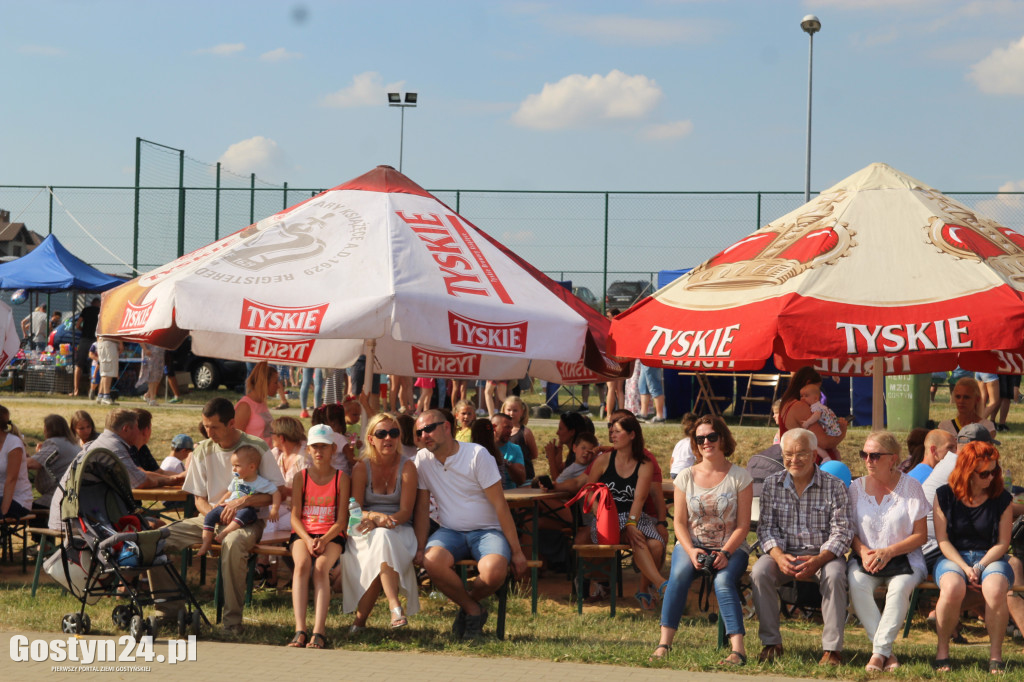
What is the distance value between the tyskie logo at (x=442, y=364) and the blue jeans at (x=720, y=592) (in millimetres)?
3658

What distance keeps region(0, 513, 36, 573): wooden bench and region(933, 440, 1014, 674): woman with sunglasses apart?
6.72 metres

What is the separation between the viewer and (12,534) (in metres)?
9.43

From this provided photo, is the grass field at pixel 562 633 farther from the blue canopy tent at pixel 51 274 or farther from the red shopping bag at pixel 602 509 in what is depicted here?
the blue canopy tent at pixel 51 274

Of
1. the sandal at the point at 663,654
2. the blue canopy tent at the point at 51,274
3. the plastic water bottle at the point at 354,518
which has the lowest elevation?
the sandal at the point at 663,654

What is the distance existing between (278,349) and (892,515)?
5.37 metres

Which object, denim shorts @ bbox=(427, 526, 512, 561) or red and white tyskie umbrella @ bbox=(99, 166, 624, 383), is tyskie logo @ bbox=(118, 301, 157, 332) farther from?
denim shorts @ bbox=(427, 526, 512, 561)

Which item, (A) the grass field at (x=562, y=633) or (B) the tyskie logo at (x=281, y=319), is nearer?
(A) the grass field at (x=562, y=633)

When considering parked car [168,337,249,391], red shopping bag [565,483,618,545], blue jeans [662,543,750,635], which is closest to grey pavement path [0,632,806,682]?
blue jeans [662,543,750,635]

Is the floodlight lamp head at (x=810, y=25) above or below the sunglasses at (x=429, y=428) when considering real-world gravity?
above

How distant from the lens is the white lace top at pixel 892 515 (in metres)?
6.71

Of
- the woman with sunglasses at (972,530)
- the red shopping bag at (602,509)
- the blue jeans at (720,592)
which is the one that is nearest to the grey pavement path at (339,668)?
the blue jeans at (720,592)

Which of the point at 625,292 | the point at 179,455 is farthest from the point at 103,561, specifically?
the point at 625,292

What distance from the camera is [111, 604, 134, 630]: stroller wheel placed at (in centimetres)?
679

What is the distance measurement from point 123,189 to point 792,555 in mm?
22085
